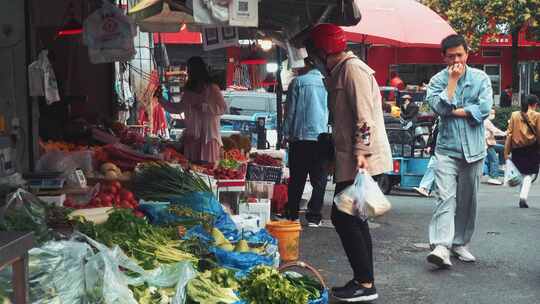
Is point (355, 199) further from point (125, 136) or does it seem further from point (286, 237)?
point (125, 136)

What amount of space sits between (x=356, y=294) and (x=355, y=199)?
81 centimetres

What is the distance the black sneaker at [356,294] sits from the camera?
577 centimetres

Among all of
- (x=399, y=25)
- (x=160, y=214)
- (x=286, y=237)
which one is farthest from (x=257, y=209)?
(x=399, y=25)

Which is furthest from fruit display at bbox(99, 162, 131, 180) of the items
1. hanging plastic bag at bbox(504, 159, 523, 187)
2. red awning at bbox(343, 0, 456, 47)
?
hanging plastic bag at bbox(504, 159, 523, 187)

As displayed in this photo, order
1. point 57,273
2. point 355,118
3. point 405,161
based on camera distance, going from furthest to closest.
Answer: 1. point 405,161
2. point 355,118
3. point 57,273

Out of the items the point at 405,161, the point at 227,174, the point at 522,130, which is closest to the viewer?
the point at 227,174

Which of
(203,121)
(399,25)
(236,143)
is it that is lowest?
(236,143)

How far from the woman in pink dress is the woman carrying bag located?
5306 mm

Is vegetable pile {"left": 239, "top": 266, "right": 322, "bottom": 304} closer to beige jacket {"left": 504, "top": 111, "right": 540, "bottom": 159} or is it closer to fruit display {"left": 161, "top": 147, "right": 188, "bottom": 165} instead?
fruit display {"left": 161, "top": 147, "right": 188, "bottom": 165}

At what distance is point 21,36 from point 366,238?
469cm

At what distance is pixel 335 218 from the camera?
579 cm

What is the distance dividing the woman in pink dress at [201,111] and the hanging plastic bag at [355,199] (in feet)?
12.0

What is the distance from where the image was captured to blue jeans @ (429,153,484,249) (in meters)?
7.09

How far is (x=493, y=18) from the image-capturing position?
23.4 meters
